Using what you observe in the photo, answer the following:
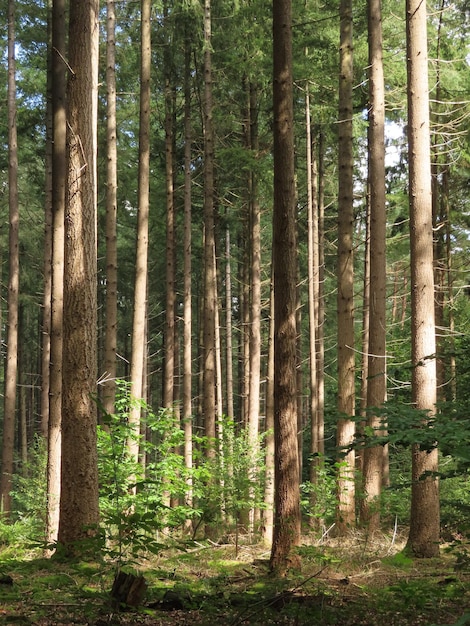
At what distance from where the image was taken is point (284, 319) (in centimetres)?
746

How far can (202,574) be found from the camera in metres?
7.23

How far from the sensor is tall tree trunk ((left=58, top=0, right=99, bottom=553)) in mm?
6957

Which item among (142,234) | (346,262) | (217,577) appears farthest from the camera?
(142,234)

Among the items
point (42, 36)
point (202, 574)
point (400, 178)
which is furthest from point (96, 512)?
point (400, 178)

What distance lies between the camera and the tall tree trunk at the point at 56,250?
9.95m

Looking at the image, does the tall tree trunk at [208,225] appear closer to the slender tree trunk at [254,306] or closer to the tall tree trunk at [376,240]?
the slender tree trunk at [254,306]

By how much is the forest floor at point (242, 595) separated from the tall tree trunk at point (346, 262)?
332cm

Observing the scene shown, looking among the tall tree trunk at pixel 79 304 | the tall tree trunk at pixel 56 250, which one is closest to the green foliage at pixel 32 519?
the tall tree trunk at pixel 56 250

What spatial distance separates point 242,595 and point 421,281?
5.25m

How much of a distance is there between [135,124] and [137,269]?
1132 cm

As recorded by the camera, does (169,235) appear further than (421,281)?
Yes

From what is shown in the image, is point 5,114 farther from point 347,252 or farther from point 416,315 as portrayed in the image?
point 416,315

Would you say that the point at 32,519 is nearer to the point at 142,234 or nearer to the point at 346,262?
the point at 142,234

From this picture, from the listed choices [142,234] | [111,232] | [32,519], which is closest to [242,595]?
[111,232]
